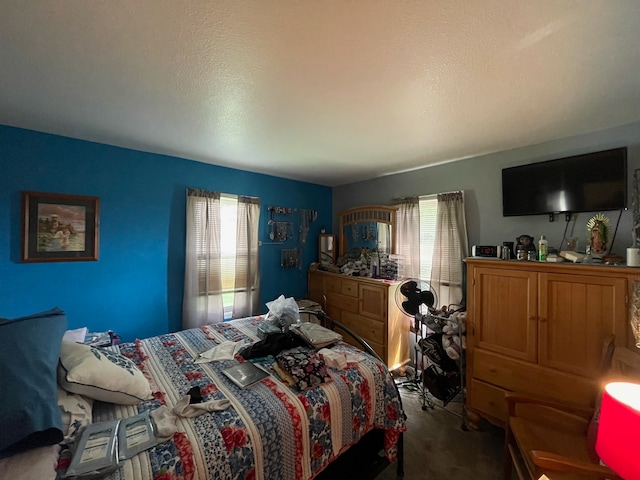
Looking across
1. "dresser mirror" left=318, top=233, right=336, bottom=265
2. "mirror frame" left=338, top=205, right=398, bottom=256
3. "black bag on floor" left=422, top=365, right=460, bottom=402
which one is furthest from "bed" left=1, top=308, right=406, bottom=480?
"dresser mirror" left=318, top=233, right=336, bottom=265

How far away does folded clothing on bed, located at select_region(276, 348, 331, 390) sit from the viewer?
154 centimetres

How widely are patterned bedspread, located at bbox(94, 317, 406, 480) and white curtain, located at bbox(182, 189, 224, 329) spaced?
1.07m

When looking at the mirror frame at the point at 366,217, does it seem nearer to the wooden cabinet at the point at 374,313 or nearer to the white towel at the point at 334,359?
the wooden cabinet at the point at 374,313

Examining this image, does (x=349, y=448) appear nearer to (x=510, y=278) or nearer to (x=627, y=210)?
(x=510, y=278)

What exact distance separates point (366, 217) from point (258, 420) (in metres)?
3.11

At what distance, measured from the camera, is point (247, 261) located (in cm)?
357

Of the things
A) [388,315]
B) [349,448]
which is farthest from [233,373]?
[388,315]

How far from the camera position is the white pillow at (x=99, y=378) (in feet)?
4.26

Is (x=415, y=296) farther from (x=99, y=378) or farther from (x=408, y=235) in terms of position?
(x=99, y=378)

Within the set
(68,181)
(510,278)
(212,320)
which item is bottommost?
(212,320)

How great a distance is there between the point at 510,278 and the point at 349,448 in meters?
1.80

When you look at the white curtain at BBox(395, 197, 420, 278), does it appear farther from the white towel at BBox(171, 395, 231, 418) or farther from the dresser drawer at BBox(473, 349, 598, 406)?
the white towel at BBox(171, 395, 231, 418)

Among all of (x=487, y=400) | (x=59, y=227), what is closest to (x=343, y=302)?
(x=487, y=400)

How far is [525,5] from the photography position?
3.33 ft
